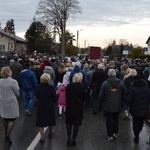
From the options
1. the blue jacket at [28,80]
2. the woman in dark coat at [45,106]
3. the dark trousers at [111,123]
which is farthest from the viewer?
the blue jacket at [28,80]

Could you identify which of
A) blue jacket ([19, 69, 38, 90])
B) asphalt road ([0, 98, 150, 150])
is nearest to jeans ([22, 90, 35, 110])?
blue jacket ([19, 69, 38, 90])

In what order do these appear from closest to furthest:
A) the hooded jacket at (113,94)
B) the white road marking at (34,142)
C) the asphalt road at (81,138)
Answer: the white road marking at (34,142)
the asphalt road at (81,138)
the hooded jacket at (113,94)

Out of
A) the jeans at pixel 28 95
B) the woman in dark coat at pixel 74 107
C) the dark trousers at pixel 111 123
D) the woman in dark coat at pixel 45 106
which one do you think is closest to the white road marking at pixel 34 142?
the woman in dark coat at pixel 45 106

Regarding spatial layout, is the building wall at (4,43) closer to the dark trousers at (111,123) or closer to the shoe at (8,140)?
the dark trousers at (111,123)

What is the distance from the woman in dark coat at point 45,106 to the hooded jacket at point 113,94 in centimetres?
132

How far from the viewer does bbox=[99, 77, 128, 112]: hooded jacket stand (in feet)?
29.0

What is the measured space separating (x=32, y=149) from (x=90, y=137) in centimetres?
198

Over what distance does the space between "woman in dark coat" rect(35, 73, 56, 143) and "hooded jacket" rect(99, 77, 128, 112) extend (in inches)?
52.0

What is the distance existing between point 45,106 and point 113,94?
1717mm

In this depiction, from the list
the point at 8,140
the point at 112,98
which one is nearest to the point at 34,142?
the point at 8,140

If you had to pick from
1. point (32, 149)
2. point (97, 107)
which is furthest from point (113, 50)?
point (32, 149)

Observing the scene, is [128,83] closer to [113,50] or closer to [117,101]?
[117,101]

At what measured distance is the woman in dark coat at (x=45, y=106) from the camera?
8.52m

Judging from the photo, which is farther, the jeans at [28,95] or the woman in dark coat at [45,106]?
the jeans at [28,95]
